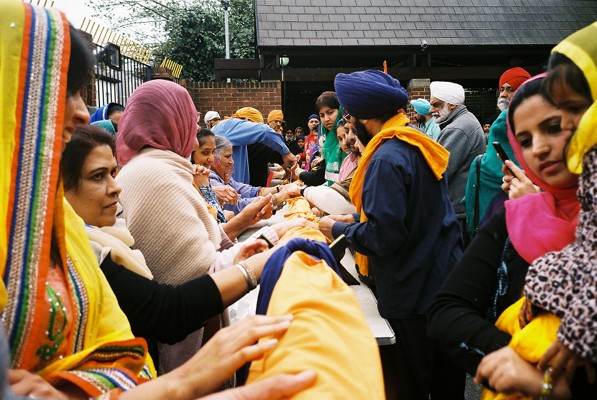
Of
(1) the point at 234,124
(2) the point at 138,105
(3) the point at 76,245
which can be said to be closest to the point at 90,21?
(1) the point at 234,124

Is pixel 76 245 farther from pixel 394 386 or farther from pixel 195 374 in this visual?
pixel 394 386

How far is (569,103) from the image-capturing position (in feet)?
3.95

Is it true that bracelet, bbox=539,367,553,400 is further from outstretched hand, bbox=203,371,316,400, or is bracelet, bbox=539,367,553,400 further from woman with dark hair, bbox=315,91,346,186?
woman with dark hair, bbox=315,91,346,186

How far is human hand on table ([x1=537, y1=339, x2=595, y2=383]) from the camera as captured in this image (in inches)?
42.1

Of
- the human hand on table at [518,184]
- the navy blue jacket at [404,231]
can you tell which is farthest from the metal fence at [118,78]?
the human hand on table at [518,184]

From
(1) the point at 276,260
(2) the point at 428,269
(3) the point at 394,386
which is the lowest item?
(3) the point at 394,386

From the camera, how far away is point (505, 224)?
147 cm

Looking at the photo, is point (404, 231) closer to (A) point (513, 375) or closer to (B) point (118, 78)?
(A) point (513, 375)

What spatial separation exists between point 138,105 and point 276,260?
1287 mm

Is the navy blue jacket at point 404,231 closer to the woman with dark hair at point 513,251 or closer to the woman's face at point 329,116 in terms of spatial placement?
the woman with dark hair at point 513,251

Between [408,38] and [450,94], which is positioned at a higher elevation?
[408,38]

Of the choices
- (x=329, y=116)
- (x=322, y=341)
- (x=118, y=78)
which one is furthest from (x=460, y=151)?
(x=118, y=78)

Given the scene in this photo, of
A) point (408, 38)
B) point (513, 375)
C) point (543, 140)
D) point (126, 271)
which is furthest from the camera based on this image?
point (408, 38)

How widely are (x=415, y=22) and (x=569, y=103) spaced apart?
12775 millimetres
